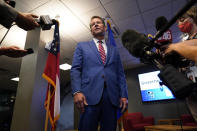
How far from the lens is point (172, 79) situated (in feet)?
1.48

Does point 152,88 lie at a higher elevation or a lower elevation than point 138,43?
higher

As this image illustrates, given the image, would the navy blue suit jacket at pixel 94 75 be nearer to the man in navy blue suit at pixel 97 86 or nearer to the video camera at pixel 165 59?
the man in navy blue suit at pixel 97 86

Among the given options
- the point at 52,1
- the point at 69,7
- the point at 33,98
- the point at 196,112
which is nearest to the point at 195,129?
the point at 196,112

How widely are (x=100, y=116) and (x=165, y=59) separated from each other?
627 mm

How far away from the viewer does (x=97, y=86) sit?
0.99 meters

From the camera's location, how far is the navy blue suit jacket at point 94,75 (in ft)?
3.22

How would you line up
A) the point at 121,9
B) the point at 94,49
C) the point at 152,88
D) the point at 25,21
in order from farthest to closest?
the point at 152,88 < the point at 121,9 < the point at 94,49 < the point at 25,21

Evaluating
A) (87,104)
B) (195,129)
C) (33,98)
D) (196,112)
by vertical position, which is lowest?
(195,129)

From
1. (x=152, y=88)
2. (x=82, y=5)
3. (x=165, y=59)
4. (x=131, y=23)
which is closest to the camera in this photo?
(x=165, y=59)

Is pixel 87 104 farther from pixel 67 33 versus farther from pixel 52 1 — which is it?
pixel 67 33

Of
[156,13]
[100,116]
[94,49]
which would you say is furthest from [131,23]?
[100,116]

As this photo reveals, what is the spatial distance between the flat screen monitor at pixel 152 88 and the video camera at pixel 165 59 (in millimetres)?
4822

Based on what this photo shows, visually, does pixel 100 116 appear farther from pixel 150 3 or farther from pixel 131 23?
pixel 131 23

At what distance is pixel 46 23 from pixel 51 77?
1172 millimetres
